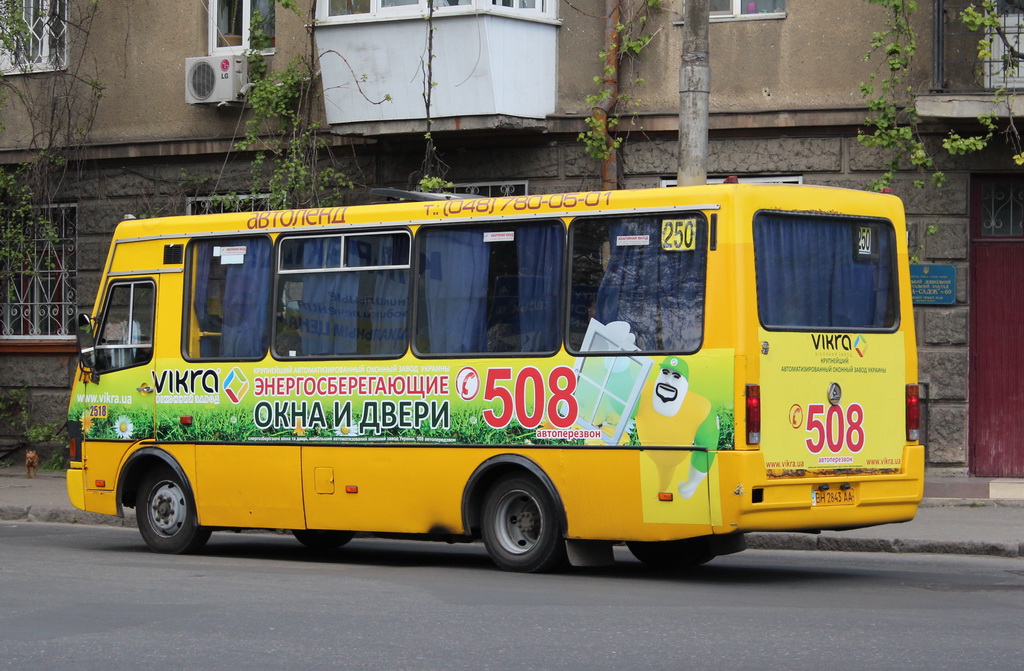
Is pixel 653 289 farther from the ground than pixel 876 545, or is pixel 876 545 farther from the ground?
pixel 653 289

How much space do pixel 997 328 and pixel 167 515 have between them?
9530 millimetres

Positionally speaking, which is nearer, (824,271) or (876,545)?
(824,271)

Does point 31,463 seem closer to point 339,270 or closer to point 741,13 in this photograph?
point 339,270

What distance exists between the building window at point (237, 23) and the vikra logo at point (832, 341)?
11.9m

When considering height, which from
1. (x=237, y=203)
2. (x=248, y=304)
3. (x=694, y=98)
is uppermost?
(x=694, y=98)

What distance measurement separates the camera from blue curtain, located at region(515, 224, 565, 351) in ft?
36.7

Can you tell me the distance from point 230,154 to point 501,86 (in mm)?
4410

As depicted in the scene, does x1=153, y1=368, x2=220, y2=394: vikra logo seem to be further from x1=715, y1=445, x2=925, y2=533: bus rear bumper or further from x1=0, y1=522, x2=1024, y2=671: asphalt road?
x1=715, y1=445, x2=925, y2=533: bus rear bumper

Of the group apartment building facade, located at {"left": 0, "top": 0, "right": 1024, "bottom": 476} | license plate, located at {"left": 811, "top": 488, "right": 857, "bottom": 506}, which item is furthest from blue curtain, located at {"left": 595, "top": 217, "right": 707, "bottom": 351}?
apartment building facade, located at {"left": 0, "top": 0, "right": 1024, "bottom": 476}

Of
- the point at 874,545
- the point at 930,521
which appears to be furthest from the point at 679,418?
the point at 930,521

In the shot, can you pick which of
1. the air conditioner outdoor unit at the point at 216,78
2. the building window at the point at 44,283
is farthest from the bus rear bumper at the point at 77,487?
the building window at the point at 44,283

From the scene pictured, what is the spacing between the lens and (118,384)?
13.5m

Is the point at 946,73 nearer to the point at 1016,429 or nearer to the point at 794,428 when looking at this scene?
the point at 1016,429

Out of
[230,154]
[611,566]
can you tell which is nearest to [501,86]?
[230,154]
